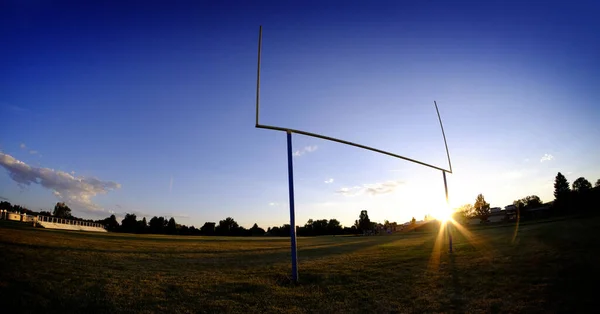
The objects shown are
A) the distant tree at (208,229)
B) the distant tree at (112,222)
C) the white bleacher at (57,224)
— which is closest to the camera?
the white bleacher at (57,224)

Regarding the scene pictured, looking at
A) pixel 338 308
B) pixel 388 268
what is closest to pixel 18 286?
pixel 338 308

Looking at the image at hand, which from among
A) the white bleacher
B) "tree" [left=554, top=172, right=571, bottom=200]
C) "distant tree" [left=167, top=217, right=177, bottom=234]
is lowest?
"distant tree" [left=167, top=217, right=177, bottom=234]

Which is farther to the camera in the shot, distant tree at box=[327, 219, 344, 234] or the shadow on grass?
distant tree at box=[327, 219, 344, 234]

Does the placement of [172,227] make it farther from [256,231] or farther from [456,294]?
[456,294]

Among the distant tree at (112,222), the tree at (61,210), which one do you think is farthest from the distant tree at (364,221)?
the tree at (61,210)

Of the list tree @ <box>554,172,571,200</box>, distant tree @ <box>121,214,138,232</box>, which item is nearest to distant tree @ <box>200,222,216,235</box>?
distant tree @ <box>121,214,138,232</box>

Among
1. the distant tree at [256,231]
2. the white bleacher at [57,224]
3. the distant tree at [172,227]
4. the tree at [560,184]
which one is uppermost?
the tree at [560,184]

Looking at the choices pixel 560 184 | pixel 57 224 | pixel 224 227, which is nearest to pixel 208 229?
pixel 224 227

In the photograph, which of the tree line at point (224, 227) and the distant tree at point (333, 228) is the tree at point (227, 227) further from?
the distant tree at point (333, 228)

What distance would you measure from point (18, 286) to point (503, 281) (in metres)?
14.5

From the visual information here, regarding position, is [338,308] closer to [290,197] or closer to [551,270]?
[290,197]

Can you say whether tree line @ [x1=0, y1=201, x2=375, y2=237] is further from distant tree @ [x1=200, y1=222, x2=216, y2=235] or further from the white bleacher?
the white bleacher

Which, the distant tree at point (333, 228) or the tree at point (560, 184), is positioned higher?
the tree at point (560, 184)

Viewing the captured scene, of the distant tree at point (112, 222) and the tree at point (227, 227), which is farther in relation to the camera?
the distant tree at point (112, 222)
